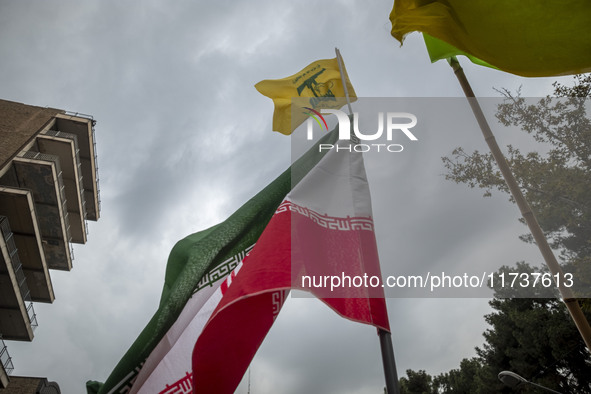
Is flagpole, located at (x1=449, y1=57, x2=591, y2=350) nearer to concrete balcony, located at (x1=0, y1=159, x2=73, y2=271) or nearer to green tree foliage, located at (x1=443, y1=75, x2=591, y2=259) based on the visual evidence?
green tree foliage, located at (x1=443, y1=75, x2=591, y2=259)

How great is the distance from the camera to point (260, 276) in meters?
3.24

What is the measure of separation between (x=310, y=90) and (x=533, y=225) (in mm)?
3649

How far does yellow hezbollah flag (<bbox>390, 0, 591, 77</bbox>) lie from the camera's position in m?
2.62

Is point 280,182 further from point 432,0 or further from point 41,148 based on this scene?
point 41,148

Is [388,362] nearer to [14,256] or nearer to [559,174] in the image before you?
[559,174]

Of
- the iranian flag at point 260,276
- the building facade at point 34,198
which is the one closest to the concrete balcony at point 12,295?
the building facade at point 34,198

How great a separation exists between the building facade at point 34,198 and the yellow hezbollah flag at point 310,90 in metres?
15.2

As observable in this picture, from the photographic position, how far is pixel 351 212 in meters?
3.78

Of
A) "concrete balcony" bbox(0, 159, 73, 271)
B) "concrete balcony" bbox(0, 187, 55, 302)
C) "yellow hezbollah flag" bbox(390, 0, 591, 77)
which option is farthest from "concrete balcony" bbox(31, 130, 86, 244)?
"yellow hezbollah flag" bbox(390, 0, 591, 77)

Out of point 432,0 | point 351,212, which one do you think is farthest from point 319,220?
point 432,0

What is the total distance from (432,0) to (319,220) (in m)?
2.00

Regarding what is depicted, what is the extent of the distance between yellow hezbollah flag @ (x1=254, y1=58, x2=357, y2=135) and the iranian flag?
133 centimetres

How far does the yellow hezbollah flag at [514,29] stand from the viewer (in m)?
2.62

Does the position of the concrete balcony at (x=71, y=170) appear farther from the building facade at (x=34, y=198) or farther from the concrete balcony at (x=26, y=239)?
the concrete balcony at (x=26, y=239)
